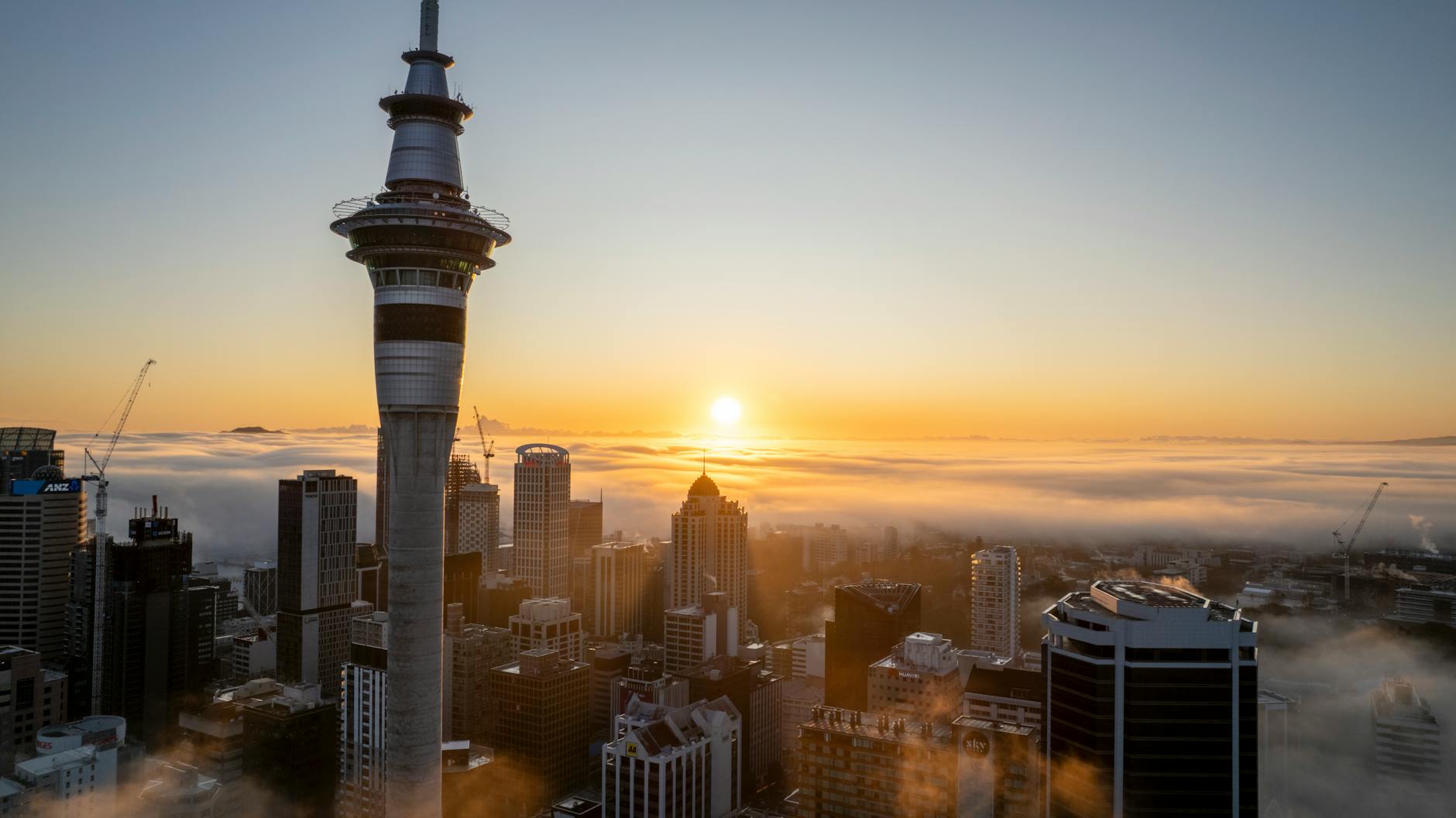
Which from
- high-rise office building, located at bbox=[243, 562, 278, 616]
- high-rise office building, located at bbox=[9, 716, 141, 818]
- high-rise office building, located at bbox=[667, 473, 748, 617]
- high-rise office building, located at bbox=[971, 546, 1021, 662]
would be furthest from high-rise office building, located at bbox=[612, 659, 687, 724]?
high-rise office building, located at bbox=[243, 562, 278, 616]

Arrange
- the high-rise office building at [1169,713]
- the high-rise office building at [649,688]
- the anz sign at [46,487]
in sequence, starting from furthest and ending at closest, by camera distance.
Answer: the anz sign at [46,487], the high-rise office building at [649,688], the high-rise office building at [1169,713]

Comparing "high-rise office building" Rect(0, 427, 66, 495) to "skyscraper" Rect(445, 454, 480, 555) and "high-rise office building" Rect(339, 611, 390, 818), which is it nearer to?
"skyscraper" Rect(445, 454, 480, 555)

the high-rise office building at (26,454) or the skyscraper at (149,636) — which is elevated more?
the high-rise office building at (26,454)

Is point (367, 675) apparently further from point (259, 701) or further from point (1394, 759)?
point (1394, 759)

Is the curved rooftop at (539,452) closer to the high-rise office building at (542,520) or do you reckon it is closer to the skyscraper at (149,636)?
the high-rise office building at (542,520)

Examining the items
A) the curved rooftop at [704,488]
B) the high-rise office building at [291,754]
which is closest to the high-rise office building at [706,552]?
the curved rooftop at [704,488]
